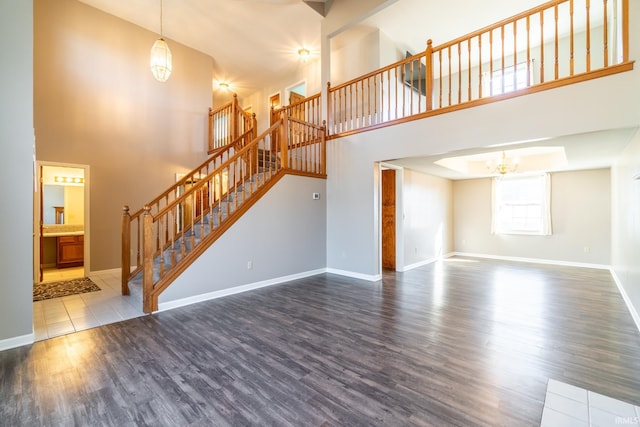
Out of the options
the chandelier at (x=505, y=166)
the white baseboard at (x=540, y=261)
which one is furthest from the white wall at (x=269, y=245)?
the white baseboard at (x=540, y=261)

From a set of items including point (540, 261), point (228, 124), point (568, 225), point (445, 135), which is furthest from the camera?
point (540, 261)

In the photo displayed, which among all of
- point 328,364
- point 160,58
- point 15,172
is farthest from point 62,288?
point 328,364

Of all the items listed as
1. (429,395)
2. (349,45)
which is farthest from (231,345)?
(349,45)

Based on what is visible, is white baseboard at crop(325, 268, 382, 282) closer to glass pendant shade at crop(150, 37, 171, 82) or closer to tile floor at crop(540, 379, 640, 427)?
tile floor at crop(540, 379, 640, 427)

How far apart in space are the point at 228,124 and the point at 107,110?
7.97ft

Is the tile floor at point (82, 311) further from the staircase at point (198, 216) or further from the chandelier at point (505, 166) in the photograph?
the chandelier at point (505, 166)

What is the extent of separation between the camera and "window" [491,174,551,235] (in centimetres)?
689

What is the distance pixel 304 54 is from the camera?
7422 mm

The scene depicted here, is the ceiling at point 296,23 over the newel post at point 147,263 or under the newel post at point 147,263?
over

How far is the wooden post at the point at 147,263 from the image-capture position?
3387 millimetres

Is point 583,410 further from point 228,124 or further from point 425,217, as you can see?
point 228,124

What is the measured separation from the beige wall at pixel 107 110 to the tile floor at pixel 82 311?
179 centimetres

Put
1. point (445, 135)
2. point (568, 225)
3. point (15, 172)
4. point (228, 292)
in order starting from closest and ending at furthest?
point (15, 172) < point (445, 135) < point (228, 292) < point (568, 225)

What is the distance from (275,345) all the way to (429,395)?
4.60ft
